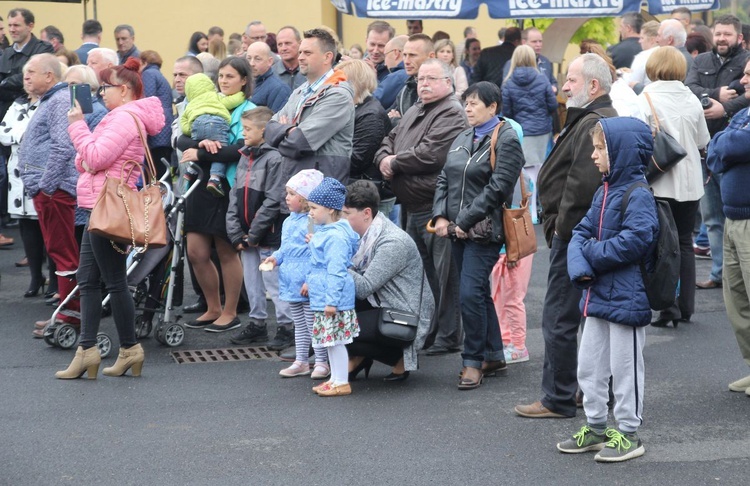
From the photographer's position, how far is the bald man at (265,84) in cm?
921

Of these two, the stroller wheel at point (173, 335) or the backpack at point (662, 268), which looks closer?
the backpack at point (662, 268)

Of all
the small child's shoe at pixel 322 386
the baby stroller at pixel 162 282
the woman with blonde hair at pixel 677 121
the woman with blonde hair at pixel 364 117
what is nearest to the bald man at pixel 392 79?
the woman with blonde hair at pixel 364 117

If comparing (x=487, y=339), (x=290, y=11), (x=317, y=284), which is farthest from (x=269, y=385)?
(x=290, y=11)

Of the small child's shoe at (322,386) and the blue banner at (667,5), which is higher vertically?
the blue banner at (667,5)

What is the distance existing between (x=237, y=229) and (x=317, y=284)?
1611 mm

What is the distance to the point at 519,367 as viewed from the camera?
24.8ft

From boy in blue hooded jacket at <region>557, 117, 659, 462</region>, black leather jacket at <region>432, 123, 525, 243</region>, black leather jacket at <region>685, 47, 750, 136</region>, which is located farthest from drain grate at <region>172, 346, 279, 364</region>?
black leather jacket at <region>685, 47, 750, 136</region>

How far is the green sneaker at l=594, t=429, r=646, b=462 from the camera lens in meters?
5.51

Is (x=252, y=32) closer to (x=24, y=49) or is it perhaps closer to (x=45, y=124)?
(x=24, y=49)

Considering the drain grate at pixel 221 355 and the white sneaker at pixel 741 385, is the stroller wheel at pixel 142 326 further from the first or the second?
the white sneaker at pixel 741 385

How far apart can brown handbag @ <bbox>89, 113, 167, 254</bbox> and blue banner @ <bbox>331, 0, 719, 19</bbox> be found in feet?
18.0

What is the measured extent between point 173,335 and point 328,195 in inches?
83.2

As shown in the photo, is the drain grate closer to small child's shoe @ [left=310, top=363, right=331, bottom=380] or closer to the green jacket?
small child's shoe @ [left=310, top=363, right=331, bottom=380]

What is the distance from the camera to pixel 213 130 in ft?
28.2
